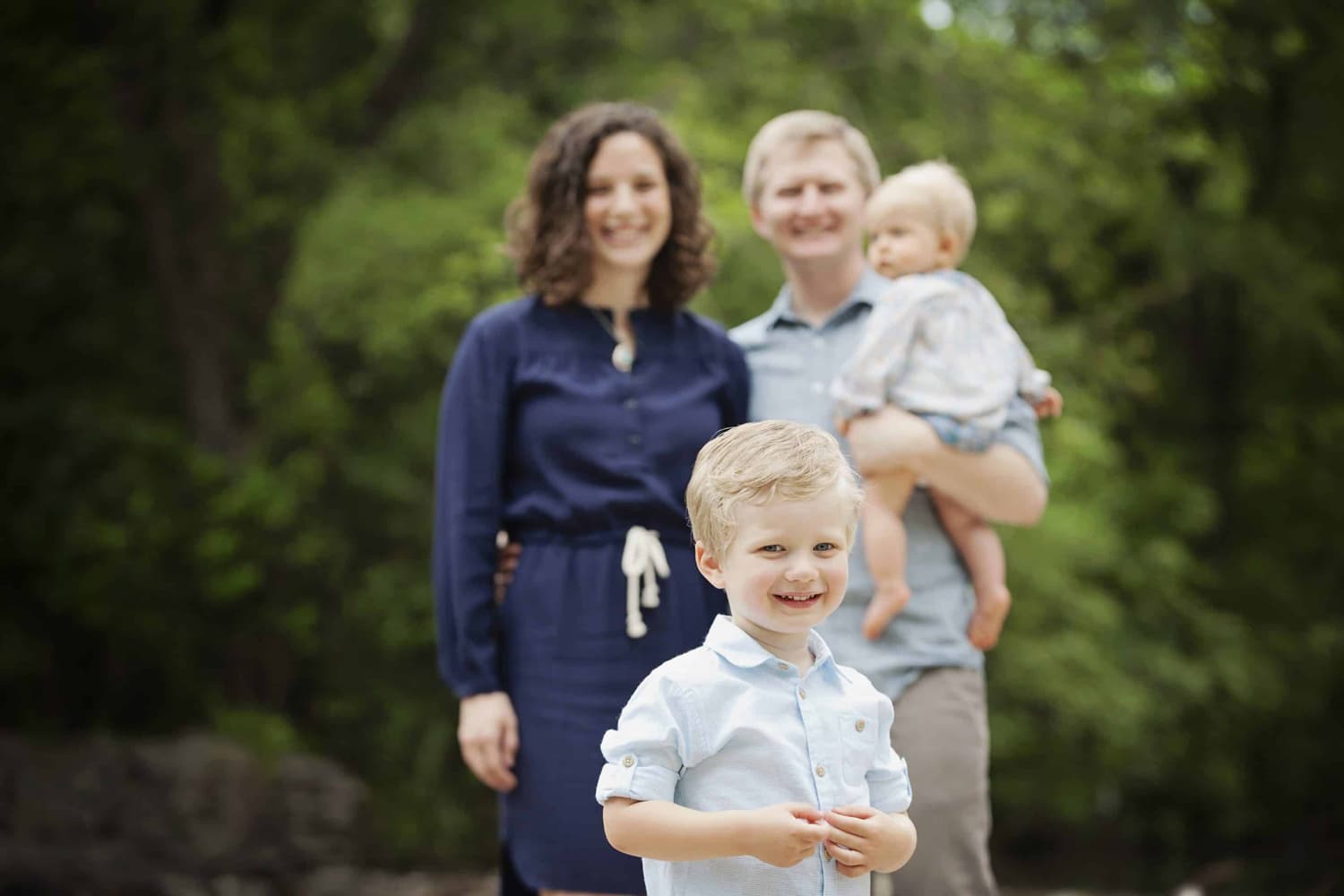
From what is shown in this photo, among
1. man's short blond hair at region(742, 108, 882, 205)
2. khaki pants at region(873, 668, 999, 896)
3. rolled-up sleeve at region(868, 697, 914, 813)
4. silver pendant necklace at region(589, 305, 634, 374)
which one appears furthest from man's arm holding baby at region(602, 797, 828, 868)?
man's short blond hair at region(742, 108, 882, 205)

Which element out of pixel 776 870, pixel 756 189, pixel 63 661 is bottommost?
pixel 63 661

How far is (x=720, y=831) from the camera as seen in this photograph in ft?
4.66

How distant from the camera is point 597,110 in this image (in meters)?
2.56

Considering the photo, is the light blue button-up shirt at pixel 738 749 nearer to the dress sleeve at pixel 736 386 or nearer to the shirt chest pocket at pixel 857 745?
the shirt chest pocket at pixel 857 745

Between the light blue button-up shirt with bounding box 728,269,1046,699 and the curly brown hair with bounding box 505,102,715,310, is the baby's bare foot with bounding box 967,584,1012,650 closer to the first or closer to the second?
the light blue button-up shirt with bounding box 728,269,1046,699

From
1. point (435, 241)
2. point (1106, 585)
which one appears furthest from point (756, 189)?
point (1106, 585)

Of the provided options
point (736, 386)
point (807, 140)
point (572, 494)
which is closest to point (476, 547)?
point (572, 494)

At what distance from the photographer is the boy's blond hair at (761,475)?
1.47 meters

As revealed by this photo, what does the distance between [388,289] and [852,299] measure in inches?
190

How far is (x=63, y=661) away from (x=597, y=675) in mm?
6344

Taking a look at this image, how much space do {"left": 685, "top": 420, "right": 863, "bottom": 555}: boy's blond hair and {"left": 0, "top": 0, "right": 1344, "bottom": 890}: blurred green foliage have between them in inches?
187

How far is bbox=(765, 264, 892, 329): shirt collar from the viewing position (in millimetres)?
2510

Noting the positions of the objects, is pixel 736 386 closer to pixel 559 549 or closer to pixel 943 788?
pixel 559 549

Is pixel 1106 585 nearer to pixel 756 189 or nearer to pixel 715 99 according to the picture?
pixel 715 99
